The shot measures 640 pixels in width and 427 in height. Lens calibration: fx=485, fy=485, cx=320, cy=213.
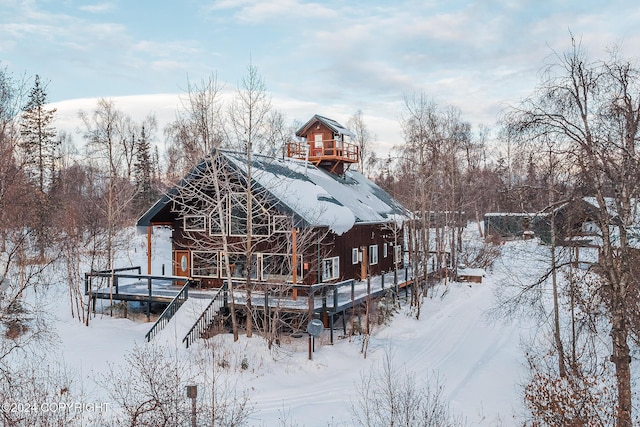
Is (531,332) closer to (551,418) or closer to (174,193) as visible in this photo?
(551,418)

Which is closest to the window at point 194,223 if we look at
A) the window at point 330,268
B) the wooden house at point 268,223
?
the wooden house at point 268,223

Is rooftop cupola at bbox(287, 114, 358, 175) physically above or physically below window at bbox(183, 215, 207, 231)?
above

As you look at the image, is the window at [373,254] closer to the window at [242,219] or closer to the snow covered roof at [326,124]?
the window at [242,219]

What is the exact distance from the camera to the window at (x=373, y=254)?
1006 inches

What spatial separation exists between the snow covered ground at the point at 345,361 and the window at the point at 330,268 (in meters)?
3.23

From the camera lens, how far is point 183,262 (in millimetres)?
22469

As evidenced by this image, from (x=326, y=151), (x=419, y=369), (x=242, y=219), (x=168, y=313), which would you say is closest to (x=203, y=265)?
(x=242, y=219)

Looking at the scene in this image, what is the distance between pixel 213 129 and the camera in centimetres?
1712

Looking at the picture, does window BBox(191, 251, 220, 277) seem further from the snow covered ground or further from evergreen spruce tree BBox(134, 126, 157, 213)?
evergreen spruce tree BBox(134, 126, 157, 213)

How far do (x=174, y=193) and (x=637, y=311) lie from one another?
671 inches

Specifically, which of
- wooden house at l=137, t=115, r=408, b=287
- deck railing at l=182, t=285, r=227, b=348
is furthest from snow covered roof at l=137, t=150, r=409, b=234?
deck railing at l=182, t=285, r=227, b=348

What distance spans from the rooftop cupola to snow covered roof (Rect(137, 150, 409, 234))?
1423mm

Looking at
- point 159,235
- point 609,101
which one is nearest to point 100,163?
point 159,235

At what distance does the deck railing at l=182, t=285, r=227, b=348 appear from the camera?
16.4 meters
